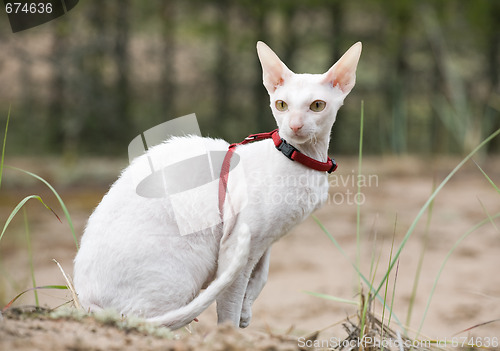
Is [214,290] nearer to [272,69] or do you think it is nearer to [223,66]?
[272,69]

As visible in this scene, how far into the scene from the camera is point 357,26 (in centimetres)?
841

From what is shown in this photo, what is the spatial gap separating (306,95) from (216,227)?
45 centimetres

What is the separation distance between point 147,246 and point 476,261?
341 centimetres

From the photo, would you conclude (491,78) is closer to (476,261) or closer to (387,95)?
(387,95)

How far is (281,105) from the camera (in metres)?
1.34

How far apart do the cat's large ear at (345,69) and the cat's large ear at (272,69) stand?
116 mm

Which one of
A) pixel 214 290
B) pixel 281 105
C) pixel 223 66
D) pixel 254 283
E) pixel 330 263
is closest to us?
pixel 214 290

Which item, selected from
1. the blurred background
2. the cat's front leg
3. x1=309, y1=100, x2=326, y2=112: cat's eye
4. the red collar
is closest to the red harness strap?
the red collar

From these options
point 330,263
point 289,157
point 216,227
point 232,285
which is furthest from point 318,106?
point 330,263

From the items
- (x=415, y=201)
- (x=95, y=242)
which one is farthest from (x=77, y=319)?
(x=415, y=201)

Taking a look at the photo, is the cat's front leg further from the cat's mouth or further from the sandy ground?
the cat's mouth

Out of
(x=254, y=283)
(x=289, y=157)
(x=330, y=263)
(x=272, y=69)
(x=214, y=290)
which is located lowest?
(x=330, y=263)

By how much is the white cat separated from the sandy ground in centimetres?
13

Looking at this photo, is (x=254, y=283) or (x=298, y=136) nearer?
(x=298, y=136)
